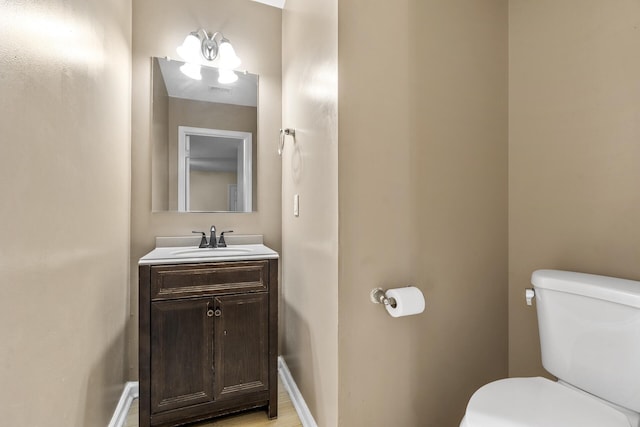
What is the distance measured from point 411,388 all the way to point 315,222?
84cm

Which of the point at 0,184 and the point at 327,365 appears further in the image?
the point at 327,365

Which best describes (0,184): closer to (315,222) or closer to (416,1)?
(315,222)

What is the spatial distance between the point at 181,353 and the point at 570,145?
202 cm

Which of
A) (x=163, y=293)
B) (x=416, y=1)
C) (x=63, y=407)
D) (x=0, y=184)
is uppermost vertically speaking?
(x=416, y=1)

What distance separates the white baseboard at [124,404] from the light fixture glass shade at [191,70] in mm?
1930

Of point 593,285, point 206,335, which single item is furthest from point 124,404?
point 593,285

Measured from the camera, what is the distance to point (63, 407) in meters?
0.95

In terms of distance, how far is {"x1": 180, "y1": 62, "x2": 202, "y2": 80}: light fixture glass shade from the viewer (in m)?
1.89

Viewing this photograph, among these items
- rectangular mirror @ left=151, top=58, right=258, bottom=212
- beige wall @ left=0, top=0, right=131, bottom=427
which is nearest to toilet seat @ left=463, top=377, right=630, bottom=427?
beige wall @ left=0, top=0, right=131, bottom=427

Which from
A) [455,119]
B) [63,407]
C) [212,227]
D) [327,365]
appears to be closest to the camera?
[63,407]

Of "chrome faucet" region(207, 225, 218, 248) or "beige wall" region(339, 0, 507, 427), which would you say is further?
"chrome faucet" region(207, 225, 218, 248)

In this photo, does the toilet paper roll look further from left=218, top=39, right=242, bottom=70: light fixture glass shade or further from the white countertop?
left=218, top=39, right=242, bottom=70: light fixture glass shade

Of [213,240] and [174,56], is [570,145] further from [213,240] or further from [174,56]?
[174,56]

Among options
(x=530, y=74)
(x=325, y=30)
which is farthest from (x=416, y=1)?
(x=530, y=74)
